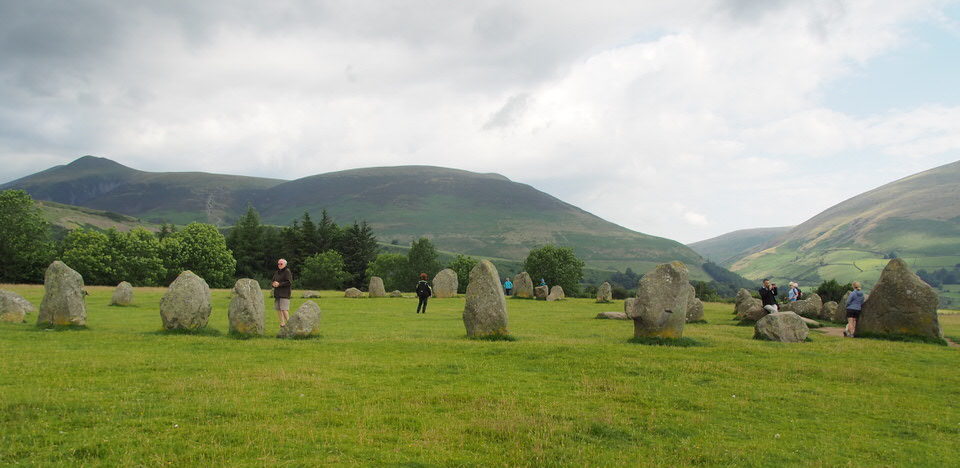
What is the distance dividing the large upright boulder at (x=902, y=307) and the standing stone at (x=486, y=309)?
1403cm

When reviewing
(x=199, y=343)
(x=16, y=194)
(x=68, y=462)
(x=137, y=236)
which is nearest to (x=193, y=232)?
(x=137, y=236)

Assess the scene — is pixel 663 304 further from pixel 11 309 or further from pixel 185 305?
pixel 11 309

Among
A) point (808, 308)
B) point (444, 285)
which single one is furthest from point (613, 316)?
point (444, 285)

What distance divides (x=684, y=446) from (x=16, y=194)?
7899cm

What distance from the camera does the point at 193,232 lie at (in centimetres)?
7550

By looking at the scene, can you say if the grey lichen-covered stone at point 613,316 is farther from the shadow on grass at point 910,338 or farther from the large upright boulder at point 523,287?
the large upright boulder at point 523,287

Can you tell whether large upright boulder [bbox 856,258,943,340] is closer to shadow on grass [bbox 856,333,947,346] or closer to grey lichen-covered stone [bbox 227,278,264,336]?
shadow on grass [bbox 856,333,947,346]

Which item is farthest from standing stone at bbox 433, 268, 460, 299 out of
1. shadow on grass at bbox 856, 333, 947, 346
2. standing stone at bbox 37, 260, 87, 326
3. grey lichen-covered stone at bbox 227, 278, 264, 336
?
shadow on grass at bbox 856, 333, 947, 346

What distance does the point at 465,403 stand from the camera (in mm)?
10195

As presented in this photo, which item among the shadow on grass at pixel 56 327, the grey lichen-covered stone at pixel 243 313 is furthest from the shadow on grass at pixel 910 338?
the shadow on grass at pixel 56 327

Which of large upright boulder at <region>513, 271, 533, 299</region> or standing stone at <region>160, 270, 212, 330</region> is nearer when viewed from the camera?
standing stone at <region>160, 270, 212, 330</region>

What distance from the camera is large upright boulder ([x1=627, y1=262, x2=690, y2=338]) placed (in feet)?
58.1

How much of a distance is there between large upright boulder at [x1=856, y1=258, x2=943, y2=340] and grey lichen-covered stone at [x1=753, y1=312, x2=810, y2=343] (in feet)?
12.1

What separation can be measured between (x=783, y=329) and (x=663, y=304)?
523cm
